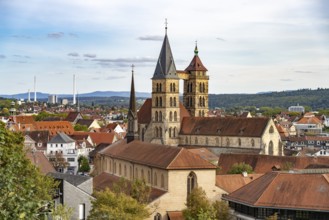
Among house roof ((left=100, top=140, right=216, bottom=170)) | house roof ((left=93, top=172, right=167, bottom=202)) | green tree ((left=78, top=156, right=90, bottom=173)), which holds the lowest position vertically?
green tree ((left=78, top=156, right=90, bottom=173))

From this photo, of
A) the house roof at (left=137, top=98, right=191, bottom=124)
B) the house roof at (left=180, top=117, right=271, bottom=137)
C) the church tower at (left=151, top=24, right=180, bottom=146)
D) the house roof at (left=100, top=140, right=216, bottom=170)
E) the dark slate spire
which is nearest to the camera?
the house roof at (left=100, top=140, right=216, bottom=170)

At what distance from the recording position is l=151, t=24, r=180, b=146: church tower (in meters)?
109

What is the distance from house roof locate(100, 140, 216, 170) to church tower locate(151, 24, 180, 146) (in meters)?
20.3

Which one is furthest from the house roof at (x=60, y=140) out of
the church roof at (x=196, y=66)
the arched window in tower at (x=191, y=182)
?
the arched window in tower at (x=191, y=182)

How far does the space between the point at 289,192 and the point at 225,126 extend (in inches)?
2115

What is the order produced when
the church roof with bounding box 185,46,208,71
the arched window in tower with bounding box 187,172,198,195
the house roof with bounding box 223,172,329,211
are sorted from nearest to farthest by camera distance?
the house roof with bounding box 223,172,329,211
the arched window in tower with bounding box 187,172,198,195
the church roof with bounding box 185,46,208,71

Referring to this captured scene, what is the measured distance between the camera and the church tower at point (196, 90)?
11800 cm

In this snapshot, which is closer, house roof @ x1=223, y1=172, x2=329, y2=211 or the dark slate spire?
house roof @ x1=223, y1=172, x2=329, y2=211

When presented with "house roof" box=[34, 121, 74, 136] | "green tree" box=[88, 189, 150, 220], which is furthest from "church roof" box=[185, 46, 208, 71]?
"green tree" box=[88, 189, 150, 220]

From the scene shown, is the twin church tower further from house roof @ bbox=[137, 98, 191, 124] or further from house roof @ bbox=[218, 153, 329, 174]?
house roof @ bbox=[218, 153, 329, 174]

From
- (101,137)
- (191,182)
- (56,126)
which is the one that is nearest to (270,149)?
(191,182)

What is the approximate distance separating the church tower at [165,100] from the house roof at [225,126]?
7.14ft

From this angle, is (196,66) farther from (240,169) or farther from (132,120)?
(240,169)

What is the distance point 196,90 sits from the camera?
118 meters
